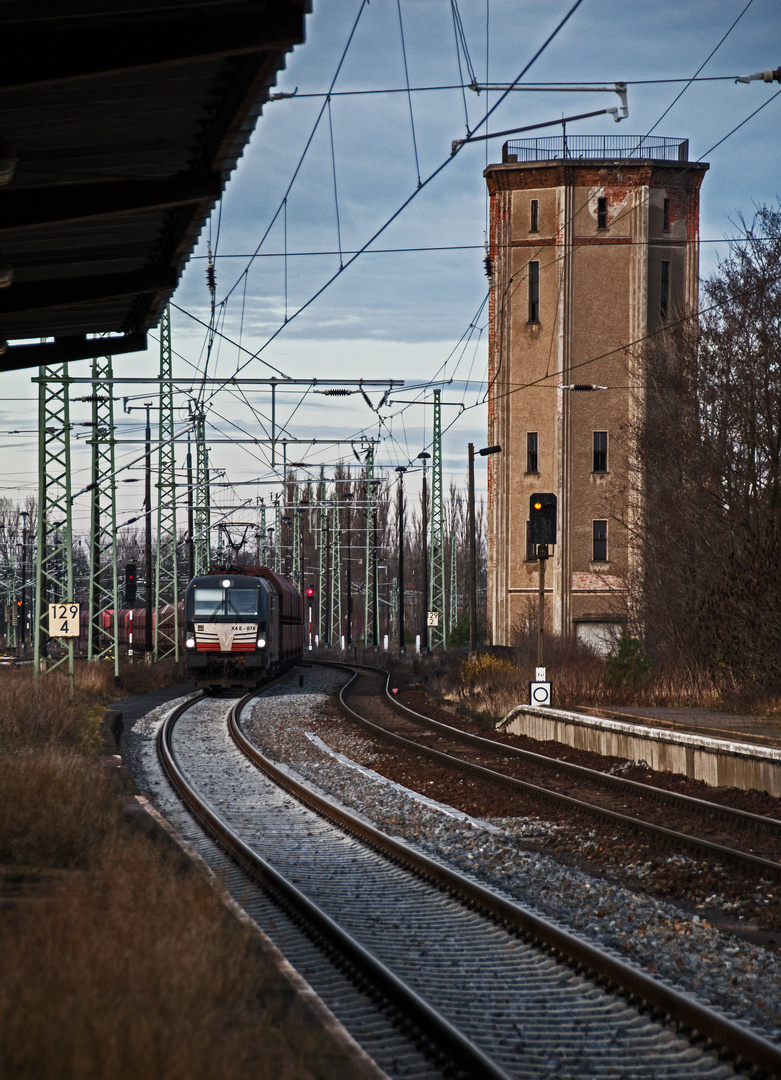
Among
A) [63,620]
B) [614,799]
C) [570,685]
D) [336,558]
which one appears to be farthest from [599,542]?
[336,558]

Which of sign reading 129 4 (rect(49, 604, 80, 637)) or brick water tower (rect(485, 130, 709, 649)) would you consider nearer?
sign reading 129 4 (rect(49, 604, 80, 637))

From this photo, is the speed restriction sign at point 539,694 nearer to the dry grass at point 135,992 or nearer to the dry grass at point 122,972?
the dry grass at point 122,972

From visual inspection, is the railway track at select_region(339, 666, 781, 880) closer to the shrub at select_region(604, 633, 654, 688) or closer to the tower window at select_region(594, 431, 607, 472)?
the shrub at select_region(604, 633, 654, 688)

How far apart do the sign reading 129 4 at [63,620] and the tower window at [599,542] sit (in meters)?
23.7

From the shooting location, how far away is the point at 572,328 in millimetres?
42094

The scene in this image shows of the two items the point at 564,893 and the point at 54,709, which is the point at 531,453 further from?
the point at 564,893

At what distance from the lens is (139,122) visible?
29.0 feet

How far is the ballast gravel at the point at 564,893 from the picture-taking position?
667cm

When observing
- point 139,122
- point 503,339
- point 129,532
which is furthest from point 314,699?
point 129,532

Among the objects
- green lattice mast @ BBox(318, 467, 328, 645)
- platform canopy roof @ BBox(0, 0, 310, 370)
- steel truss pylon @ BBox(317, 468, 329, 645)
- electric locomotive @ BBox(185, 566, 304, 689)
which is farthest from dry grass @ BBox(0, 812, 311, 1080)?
steel truss pylon @ BBox(317, 468, 329, 645)

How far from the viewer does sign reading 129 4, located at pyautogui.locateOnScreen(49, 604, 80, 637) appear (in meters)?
23.1

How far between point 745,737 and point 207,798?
24.8 ft

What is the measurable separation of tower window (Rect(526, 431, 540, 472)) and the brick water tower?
0.05 meters

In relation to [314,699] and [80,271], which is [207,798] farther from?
[314,699]
